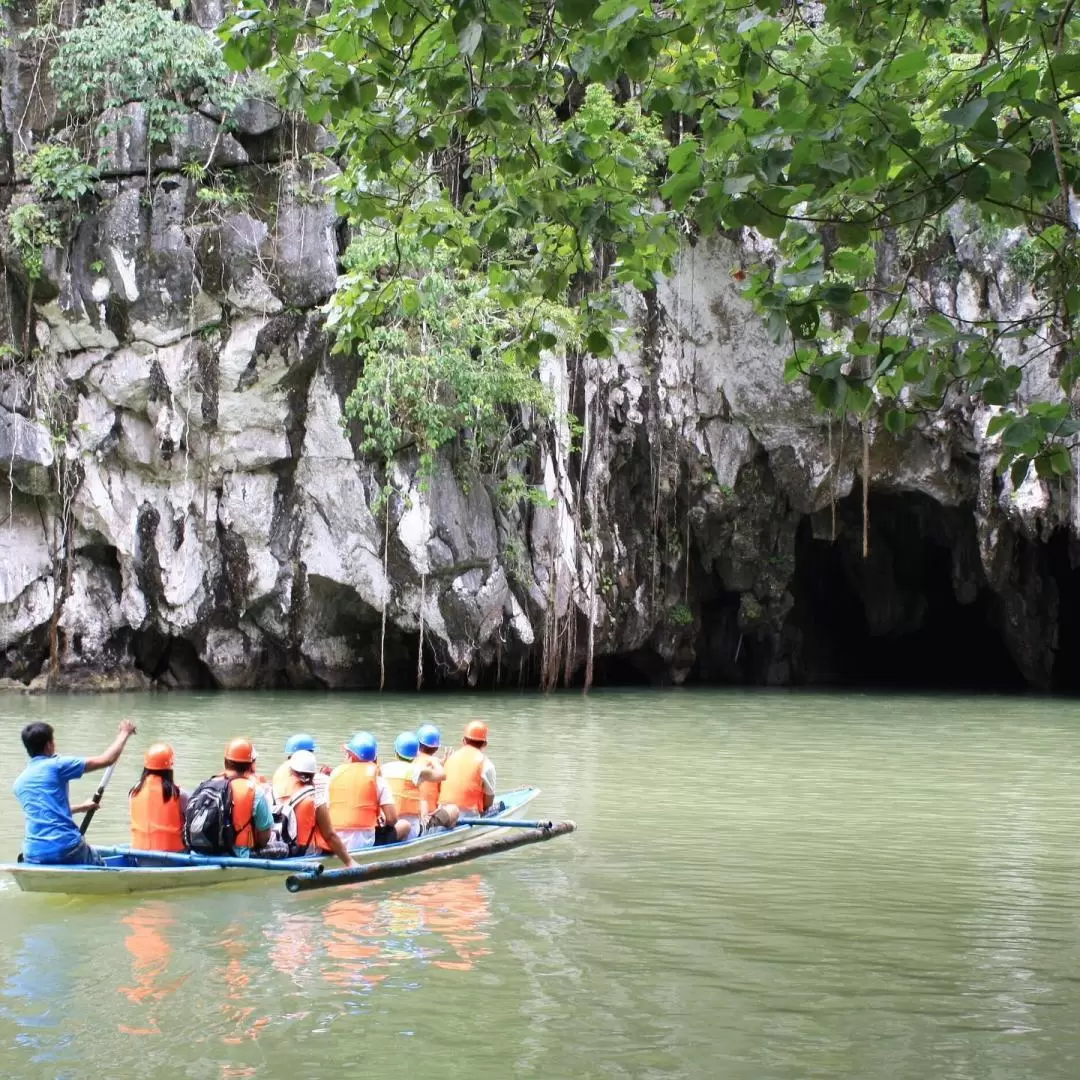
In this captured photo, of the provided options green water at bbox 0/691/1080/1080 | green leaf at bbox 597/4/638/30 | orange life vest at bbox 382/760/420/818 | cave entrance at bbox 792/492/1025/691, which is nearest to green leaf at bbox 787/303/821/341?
green leaf at bbox 597/4/638/30

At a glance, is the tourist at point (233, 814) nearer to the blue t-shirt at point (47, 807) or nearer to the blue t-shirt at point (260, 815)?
the blue t-shirt at point (260, 815)

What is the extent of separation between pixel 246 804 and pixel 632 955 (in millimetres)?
2599

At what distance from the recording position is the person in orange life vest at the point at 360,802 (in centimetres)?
823

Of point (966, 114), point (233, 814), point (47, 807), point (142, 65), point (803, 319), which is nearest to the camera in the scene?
point (966, 114)

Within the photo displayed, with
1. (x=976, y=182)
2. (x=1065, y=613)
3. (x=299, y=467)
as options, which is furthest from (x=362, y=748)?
(x=1065, y=613)

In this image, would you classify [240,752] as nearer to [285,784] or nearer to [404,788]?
[285,784]

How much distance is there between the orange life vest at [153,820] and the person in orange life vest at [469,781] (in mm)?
2136

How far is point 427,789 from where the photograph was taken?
9195mm

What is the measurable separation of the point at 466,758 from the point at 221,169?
14125 millimetres

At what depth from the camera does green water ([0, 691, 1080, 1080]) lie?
4816 millimetres

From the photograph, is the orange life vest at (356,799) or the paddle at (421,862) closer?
the paddle at (421,862)

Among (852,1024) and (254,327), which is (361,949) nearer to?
(852,1024)

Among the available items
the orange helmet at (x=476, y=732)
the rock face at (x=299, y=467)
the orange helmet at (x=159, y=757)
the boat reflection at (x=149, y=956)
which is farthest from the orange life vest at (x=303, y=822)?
the rock face at (x=299, y=467)

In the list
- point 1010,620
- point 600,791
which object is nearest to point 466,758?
point 600,791
